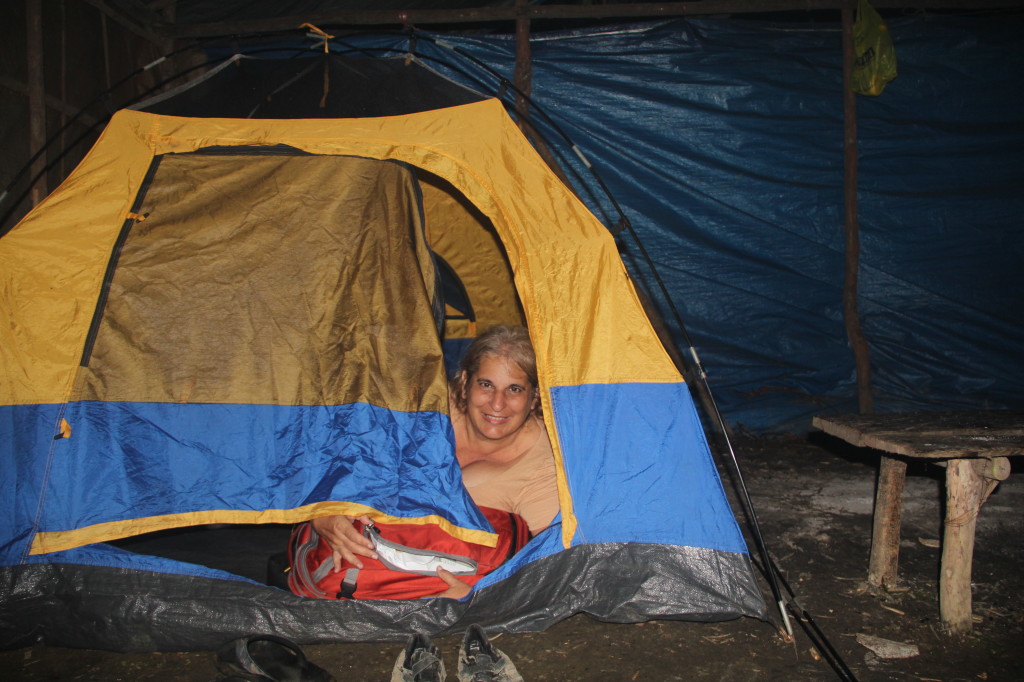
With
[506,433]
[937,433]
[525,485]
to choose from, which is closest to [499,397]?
[506,433]

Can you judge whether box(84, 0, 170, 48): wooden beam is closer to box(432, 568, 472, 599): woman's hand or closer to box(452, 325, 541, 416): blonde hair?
box(452, 325, 541, 416): blonde hair

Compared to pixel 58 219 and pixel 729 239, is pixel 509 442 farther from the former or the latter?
pixel 729 239

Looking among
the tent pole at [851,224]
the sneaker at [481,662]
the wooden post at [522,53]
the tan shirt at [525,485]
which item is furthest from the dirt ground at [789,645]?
the wooden post at [522,53]

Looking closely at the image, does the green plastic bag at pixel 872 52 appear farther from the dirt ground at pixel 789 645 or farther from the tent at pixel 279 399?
the tent at pixel 279 399

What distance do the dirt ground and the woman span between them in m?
0.45

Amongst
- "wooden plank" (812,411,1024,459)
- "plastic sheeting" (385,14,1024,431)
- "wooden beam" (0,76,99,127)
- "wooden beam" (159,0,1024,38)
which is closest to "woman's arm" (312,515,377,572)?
"wooden plank" (812,411,1024,459)

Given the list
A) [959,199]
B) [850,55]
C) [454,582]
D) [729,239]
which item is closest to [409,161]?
[454,582]

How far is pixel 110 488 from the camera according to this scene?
2121 mm

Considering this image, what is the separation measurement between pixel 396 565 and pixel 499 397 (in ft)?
2.25

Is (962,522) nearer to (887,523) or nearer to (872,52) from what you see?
(887,523)

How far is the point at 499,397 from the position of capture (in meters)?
2.47

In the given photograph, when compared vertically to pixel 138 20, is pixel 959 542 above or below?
below

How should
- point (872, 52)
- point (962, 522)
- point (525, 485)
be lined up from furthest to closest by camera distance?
point (872, 52) < point (525, 485) < point (962, 522)

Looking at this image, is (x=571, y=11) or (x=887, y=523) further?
(x=571, y=11)
